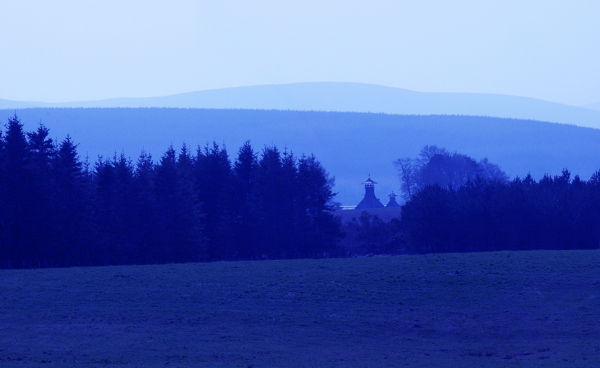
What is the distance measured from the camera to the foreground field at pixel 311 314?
2009 centimetres

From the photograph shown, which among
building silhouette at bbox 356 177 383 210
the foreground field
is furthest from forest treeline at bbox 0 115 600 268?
building silhouette at bbox 356 177 383 210

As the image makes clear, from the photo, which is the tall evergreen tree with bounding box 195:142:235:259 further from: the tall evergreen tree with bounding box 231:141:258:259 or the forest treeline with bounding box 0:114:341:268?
Answer: the tall evergreen tree with bounding box 231:141:258:259

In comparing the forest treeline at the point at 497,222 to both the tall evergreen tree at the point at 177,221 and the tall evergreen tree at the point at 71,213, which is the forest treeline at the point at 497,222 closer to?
the tall evergreen tree at the point at 177,221

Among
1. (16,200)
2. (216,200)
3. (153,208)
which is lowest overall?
(153,208)

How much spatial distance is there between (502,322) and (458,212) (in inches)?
1482

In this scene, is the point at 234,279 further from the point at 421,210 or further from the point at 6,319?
the point at 421,210

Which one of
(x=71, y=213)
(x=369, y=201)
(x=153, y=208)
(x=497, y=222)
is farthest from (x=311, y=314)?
(x=369, y=201)

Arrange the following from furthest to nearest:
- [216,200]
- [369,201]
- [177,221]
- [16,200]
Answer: [369,201], [216,200], [177,221], [16,200]

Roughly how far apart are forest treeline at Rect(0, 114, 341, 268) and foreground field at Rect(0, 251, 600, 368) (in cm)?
1364

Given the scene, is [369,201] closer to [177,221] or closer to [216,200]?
[216,200]

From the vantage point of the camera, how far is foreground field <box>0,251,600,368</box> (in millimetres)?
20094

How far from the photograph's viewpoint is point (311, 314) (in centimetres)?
2650

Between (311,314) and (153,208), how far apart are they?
29.7 metres

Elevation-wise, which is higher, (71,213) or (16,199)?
(16,199)
